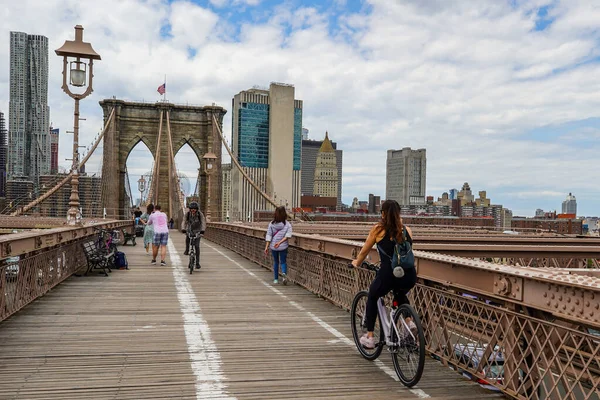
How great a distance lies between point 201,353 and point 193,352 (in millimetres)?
102

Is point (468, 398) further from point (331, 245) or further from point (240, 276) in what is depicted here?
point (240, 276)

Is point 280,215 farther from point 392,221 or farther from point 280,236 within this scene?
point 392,221

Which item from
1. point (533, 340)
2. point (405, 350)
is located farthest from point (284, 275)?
point (533, 340)

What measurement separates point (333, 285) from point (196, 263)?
20.6 ft

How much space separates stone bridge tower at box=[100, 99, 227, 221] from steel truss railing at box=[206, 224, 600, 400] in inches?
2173

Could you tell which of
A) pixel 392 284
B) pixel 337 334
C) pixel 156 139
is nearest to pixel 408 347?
pixel 392 284

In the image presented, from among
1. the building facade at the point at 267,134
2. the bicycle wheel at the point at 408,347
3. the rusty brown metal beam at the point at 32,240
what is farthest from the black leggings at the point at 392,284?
the building facade at the point at 267,134

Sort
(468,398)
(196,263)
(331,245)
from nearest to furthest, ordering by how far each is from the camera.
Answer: (468,398) → (331,245) → (196,263)

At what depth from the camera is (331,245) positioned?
9969mm

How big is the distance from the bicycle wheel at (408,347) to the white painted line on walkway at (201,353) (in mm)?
1591

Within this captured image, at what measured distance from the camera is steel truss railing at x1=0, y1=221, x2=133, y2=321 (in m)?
7.80

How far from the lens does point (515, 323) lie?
4.96 meters

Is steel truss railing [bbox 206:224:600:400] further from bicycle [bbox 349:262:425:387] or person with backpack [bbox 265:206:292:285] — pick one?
person with backpack [bbox 265:206:292:285]

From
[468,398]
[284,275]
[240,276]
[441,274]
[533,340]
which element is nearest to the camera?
[533,340]
